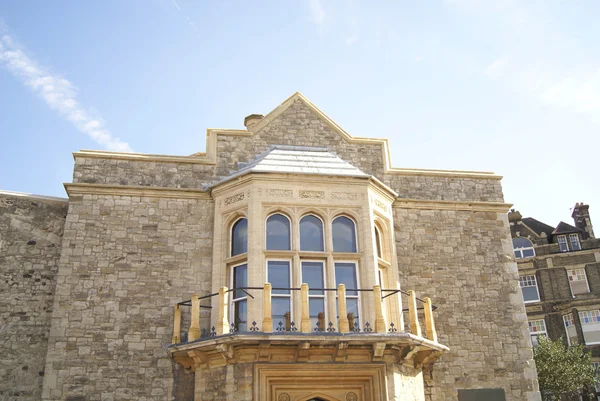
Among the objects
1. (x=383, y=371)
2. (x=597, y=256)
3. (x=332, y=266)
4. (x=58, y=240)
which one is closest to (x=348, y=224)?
(x=332, y=266)

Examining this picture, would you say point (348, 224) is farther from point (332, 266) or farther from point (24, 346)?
→ point (24, 346)

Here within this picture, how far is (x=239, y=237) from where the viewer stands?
15.1 m

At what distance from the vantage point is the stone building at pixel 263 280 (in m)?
13.3

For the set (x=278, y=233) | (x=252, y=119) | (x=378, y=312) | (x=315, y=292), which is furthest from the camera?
(x=252, y=119)

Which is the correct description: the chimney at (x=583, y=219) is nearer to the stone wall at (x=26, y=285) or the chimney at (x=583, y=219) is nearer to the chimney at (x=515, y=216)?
the chimney at (x=515, y=216)

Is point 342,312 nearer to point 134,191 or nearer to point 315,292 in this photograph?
point 315,292

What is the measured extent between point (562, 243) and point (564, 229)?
3.03 ft

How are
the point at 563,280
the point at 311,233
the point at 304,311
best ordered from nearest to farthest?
the point at 304,311 → the point at 311,233 → the point at 563,280

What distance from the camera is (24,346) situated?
14.2 metres

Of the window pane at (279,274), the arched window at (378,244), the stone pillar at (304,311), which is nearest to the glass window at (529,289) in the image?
the arched window at (378,244)

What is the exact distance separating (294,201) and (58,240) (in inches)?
237

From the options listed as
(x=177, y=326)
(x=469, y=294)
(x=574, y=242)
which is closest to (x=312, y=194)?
(x=177, y=326)

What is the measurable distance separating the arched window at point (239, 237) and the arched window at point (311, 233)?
4.46 feet

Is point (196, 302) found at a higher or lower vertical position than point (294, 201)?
lower
